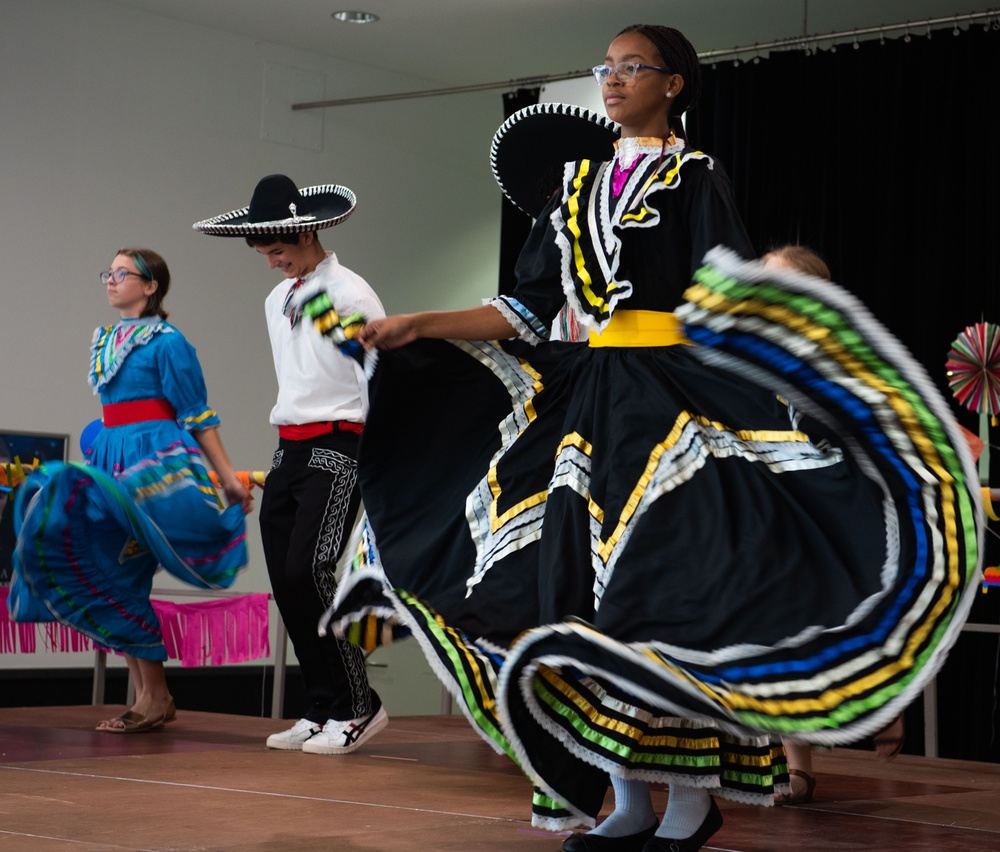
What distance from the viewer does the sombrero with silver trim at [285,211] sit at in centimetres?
387

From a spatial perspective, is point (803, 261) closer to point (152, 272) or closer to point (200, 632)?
point (152, 272)

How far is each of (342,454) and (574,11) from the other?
3546 millimetres

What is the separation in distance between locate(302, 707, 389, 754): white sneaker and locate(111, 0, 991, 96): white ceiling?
3.84 metres

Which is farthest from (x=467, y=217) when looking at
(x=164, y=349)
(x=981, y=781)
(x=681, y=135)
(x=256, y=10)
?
(x=681, y=135)

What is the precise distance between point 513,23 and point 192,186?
1741mm

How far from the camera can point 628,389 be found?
2186mm

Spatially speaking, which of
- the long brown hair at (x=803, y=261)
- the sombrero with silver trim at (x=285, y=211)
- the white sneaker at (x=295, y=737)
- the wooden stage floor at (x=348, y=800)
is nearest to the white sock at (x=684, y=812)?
the wooden stage floor at (x=348, y=800)

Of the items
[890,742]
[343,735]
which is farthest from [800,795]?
[343,735]

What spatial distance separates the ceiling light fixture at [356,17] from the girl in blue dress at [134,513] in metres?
3.04

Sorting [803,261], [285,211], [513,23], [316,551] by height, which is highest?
[513,23]

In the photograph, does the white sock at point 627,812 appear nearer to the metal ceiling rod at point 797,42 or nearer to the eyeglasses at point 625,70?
the eyeglasses at point 625,70

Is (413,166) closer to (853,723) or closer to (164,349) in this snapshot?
(164,349)

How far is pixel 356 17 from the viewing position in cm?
692

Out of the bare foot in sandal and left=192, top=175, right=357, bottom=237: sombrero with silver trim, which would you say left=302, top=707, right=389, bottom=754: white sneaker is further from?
the bare foot in sandal
